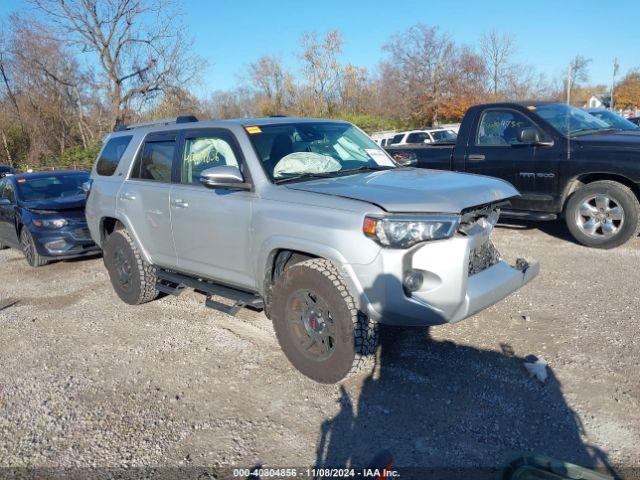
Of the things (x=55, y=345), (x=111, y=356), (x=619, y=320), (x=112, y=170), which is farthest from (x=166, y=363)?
(x=619, y=320)

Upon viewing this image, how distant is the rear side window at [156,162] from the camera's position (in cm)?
500

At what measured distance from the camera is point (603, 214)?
6598 mm

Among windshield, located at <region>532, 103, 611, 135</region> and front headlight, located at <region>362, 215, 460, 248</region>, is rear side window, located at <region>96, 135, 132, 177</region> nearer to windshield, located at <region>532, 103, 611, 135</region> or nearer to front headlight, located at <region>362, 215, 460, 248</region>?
front headlight, located at <region>362, 215, 460, 248</region>

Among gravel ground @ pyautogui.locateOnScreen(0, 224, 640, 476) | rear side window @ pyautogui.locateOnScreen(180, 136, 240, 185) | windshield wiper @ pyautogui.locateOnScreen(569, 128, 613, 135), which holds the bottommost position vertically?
gravel ground @ pyautogui.locateOnScreen(0, 224, 640, 476)

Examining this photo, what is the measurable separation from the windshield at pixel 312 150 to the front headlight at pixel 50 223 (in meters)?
4.89

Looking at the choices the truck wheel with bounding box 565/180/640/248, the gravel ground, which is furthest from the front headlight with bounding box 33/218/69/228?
the truck wheel with bounding box 565/180/640/248

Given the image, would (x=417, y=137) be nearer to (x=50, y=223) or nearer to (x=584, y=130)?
(x=584, y=130)

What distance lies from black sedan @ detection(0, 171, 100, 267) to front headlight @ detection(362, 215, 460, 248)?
609cm

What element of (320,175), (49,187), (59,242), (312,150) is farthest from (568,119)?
(49,187)

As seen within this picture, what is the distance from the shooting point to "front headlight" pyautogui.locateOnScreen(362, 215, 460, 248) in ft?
10.6

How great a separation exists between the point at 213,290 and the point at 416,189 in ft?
6.70

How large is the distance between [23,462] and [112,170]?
137 inches

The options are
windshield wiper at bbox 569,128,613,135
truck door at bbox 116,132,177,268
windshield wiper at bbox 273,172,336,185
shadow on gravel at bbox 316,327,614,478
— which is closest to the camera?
shadow on gravel at bbox 316,327,614,478

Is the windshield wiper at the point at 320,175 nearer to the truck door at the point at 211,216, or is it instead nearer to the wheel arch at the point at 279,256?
the truck door at the point at 211,216
